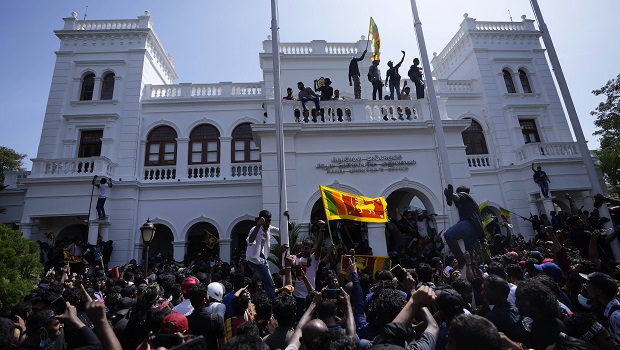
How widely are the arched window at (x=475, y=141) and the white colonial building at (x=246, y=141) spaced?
64 millimetres

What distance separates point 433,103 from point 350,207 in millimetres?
4250

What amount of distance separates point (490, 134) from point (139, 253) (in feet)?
60.6

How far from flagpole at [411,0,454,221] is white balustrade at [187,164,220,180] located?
10139mm

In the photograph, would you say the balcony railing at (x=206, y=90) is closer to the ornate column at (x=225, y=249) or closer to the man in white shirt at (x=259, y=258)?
the ornate column at (x=225, y=249)

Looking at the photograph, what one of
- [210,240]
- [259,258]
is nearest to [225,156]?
[210,240]

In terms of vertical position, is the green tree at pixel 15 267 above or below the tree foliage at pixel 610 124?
below

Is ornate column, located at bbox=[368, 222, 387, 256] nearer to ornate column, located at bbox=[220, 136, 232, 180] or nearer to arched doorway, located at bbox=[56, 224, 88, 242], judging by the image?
ornate column, located at bbox=[220, 136, 232, 180]

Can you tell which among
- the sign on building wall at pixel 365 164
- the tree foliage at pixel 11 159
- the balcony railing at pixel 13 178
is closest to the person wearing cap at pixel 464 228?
the sign on building wall at pixel 365 164

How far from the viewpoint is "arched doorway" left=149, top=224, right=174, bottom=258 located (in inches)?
634

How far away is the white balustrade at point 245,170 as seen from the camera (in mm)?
16031

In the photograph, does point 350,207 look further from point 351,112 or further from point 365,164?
point 351,112

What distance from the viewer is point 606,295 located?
2996mm

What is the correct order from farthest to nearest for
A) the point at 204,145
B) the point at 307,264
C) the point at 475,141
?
the point at 475,141, the point at 204,145, the point at 307,264

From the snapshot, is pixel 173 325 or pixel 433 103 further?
pixel 433 103
